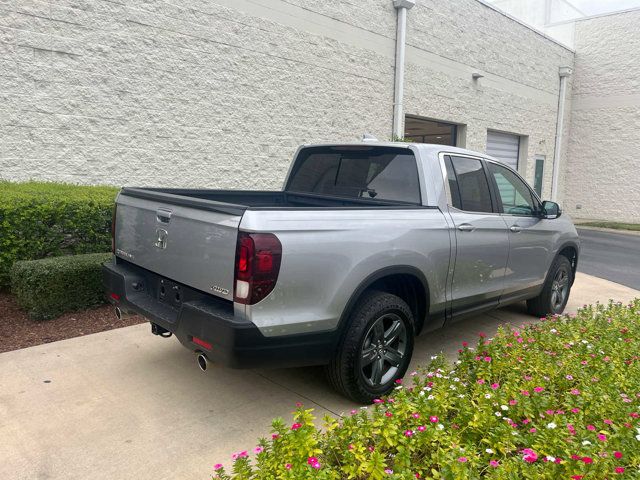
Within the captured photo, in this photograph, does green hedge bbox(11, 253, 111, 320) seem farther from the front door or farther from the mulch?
the front door

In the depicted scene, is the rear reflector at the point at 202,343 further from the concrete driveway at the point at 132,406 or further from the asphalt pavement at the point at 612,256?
the asphalt pavement at the point at 612,256

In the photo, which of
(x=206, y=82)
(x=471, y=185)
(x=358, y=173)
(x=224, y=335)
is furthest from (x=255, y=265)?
(x=206, y=82)

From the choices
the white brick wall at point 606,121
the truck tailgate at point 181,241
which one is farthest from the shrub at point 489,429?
the white brick wall at point 606,121

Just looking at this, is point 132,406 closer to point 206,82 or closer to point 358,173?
point 358,173

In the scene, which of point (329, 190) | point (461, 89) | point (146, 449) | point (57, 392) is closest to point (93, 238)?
point (57, 392)

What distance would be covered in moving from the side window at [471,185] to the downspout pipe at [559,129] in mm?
17261

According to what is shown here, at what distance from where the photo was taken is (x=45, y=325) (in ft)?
16.2

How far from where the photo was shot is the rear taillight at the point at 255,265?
2797mm

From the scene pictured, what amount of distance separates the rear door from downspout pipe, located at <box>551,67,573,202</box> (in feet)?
56.7

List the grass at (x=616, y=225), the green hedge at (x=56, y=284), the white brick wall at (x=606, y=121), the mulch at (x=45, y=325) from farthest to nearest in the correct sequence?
the white brick wall at (x=606, y=121), the grass at (x=616, y=225), the green hedge at (x=56, y=284), the mulch at (x=45, y=325)

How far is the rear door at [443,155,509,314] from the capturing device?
4.26 m

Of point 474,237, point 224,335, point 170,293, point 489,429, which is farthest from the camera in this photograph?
point 474,237

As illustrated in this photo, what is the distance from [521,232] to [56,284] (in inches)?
182

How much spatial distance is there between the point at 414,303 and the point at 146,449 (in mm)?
2182
